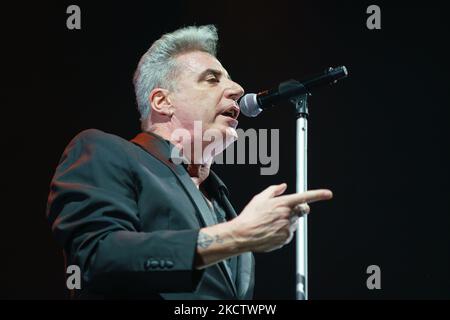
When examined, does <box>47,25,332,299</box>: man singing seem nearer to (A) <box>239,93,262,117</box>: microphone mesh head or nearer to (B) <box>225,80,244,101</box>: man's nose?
(B) <box>225,80,244,101</box>: man's nose

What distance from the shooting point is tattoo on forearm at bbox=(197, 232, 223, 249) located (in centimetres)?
171

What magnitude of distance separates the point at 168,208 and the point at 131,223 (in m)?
0.13

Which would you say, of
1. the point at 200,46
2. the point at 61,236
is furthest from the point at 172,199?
the point at 200,46

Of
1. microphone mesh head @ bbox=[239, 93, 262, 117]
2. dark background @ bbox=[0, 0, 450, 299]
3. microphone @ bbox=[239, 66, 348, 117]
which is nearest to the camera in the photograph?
microphone @ bbox=[239, 66, 348, 117]

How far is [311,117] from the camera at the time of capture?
12.0ft

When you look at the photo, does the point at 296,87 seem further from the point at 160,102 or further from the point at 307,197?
the point at 160,102

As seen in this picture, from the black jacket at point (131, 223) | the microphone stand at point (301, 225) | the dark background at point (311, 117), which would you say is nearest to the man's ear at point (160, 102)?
the black jacket at point (131, 223)

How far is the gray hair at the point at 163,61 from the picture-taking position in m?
2.68

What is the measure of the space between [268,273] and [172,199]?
1.67 m

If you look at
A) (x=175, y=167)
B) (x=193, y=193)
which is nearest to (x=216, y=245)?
(x=193, y=193)

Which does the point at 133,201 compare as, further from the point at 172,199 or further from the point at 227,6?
the point at 227,6

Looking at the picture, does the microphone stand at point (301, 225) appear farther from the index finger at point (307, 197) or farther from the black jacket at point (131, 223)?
the black jacket at point (131, 223)

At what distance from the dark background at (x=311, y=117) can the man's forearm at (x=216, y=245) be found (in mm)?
1856

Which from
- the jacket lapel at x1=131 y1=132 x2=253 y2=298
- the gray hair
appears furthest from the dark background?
the jacket lapel at x1=131 y1=132 x2=253 y2=298
